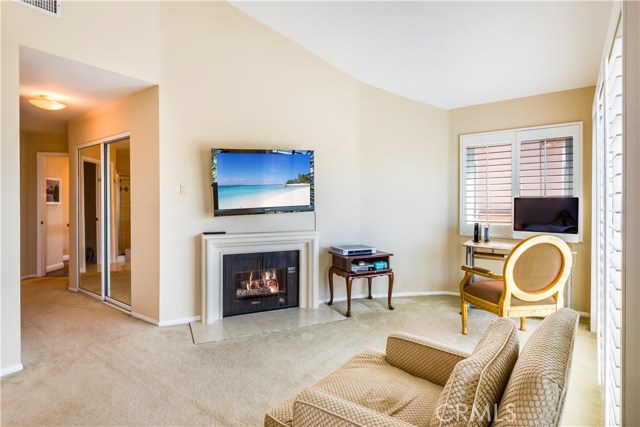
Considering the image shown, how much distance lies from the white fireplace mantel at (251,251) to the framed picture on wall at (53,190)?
15.9 feet

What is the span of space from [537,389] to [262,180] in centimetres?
321

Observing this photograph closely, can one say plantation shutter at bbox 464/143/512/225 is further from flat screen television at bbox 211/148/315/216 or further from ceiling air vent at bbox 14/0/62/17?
ceiling air vent at bbox 14/0/62/17

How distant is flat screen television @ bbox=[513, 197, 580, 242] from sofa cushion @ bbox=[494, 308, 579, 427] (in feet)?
10.6

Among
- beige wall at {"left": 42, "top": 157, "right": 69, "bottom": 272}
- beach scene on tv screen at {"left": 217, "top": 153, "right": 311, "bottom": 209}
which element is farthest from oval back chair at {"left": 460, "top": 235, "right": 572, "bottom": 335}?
beige wall at {"left": 42, "top": 157, "right": 69, "bottom": 272}

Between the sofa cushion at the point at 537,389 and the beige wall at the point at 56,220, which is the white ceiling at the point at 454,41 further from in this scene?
the beige wall at the point at 56,220

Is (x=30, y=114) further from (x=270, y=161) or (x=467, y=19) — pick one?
(x=467, y=19)

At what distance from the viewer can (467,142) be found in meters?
4.60

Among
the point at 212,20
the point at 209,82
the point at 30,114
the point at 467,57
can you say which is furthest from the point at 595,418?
the point at 30,114

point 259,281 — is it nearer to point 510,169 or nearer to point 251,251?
point 251,251

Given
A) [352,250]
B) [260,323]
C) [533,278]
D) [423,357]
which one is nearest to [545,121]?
[533,278]

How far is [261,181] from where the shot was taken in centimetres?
375

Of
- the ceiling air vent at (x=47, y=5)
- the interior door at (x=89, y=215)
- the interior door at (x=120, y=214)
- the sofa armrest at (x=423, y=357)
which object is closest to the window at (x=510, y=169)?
the sofa armrest at (x=423, y=357)

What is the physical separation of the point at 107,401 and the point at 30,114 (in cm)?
417

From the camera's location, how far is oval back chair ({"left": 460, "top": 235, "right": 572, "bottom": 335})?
9.34 ft
